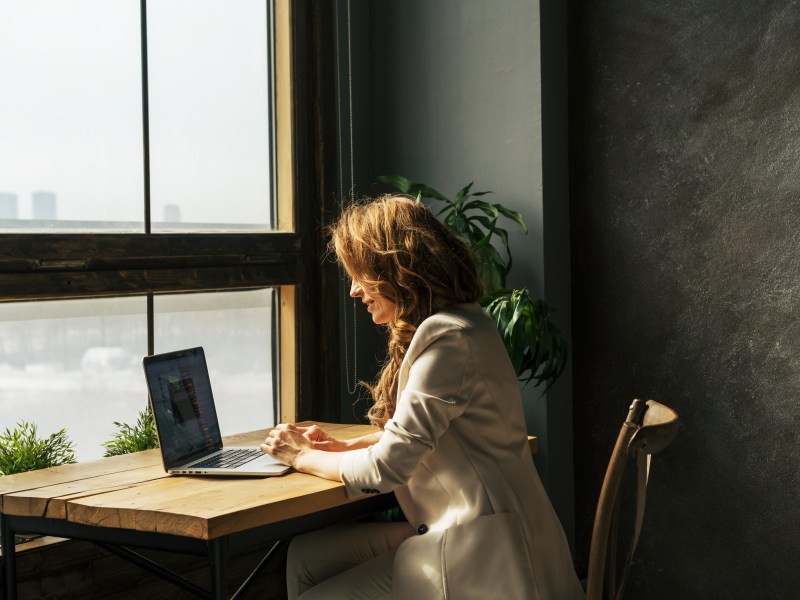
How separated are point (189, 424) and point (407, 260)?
0.72 meters

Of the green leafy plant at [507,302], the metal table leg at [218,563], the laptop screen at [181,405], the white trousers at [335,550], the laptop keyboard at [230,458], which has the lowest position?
the white trousers at [335,550]

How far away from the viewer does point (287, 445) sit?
2273 mm

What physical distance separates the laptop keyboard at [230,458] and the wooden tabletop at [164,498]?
0.21 feet

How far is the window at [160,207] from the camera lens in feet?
9.36

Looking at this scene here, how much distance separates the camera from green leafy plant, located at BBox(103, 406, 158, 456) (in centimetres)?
288

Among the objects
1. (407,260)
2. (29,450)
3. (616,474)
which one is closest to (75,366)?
(29,450)

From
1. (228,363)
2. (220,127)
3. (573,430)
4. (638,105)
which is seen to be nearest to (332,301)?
(228,363)

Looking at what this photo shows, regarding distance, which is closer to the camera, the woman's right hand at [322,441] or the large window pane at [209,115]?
the woman's right hand at [322,441]

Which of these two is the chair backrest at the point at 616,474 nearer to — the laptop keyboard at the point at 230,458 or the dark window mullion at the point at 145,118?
the laptop keyboard at the point at 230,458

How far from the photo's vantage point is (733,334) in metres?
3.10

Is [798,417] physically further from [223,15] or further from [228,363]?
[223,15]

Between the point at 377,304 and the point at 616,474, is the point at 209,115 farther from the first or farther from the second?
the point at 616,474

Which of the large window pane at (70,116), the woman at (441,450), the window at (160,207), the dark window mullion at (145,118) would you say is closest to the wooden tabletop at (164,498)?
the woman at (441,450)

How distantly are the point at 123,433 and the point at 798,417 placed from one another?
2.07 meters
